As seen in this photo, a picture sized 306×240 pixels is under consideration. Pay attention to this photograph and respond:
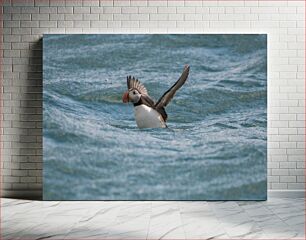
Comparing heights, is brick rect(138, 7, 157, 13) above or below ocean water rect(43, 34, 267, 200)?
above

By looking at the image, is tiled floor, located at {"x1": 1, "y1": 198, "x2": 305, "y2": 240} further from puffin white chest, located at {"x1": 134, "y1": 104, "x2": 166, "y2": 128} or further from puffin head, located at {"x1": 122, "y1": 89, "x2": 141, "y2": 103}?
puffin head, located at {"x1": 122, "y1": 89, "x2": 141, "y2": 103}

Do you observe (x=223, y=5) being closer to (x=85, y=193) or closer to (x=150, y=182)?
(x=150, y=182)

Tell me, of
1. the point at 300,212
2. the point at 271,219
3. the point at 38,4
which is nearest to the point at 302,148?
the point at 300,212

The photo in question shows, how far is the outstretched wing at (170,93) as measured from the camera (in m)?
6.09

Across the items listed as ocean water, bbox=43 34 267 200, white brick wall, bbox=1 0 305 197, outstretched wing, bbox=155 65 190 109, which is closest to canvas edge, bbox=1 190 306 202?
white brick wall, bbox=1 0 305 197

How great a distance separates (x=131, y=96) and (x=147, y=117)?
28 cm

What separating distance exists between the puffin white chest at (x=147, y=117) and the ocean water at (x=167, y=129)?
62mm

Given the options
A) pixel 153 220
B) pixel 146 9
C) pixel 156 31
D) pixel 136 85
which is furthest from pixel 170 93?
pixel 153 220

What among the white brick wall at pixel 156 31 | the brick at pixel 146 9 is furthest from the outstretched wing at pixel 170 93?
the brick at pixel 146 9

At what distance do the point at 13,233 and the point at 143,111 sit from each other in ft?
7.17

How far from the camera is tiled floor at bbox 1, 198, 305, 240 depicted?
437 cm

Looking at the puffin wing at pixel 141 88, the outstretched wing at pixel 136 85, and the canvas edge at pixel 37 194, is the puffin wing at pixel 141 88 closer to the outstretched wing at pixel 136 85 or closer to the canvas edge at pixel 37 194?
the outstretched wing at pixel 136 85

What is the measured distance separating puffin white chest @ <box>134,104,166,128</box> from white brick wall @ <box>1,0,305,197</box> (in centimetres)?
86

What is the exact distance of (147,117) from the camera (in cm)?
611
